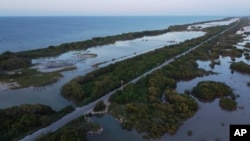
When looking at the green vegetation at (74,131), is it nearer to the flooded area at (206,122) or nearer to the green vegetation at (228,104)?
the flooded area at (206,122)

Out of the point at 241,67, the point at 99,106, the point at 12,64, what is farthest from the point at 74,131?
the point at 241,67

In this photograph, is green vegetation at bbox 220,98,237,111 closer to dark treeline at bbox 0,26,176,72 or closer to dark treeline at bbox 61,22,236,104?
dark treeline at bbox 61,22,236,104

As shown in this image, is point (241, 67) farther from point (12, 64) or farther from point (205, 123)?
point (12, 64)

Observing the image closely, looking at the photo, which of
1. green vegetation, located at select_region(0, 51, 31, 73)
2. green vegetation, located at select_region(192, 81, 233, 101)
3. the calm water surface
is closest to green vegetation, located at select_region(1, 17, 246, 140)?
green vegetation, located at select_region(192, 81, 233, 101)

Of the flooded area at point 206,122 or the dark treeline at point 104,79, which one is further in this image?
the dark treeline at point 104,79

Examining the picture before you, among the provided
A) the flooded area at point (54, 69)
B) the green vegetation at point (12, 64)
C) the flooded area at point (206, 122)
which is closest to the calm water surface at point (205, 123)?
the flooded area at point (206, 122)

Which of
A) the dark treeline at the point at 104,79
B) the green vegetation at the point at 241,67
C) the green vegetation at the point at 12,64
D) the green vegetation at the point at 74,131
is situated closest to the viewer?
the green vegetation at the point at 74,131
